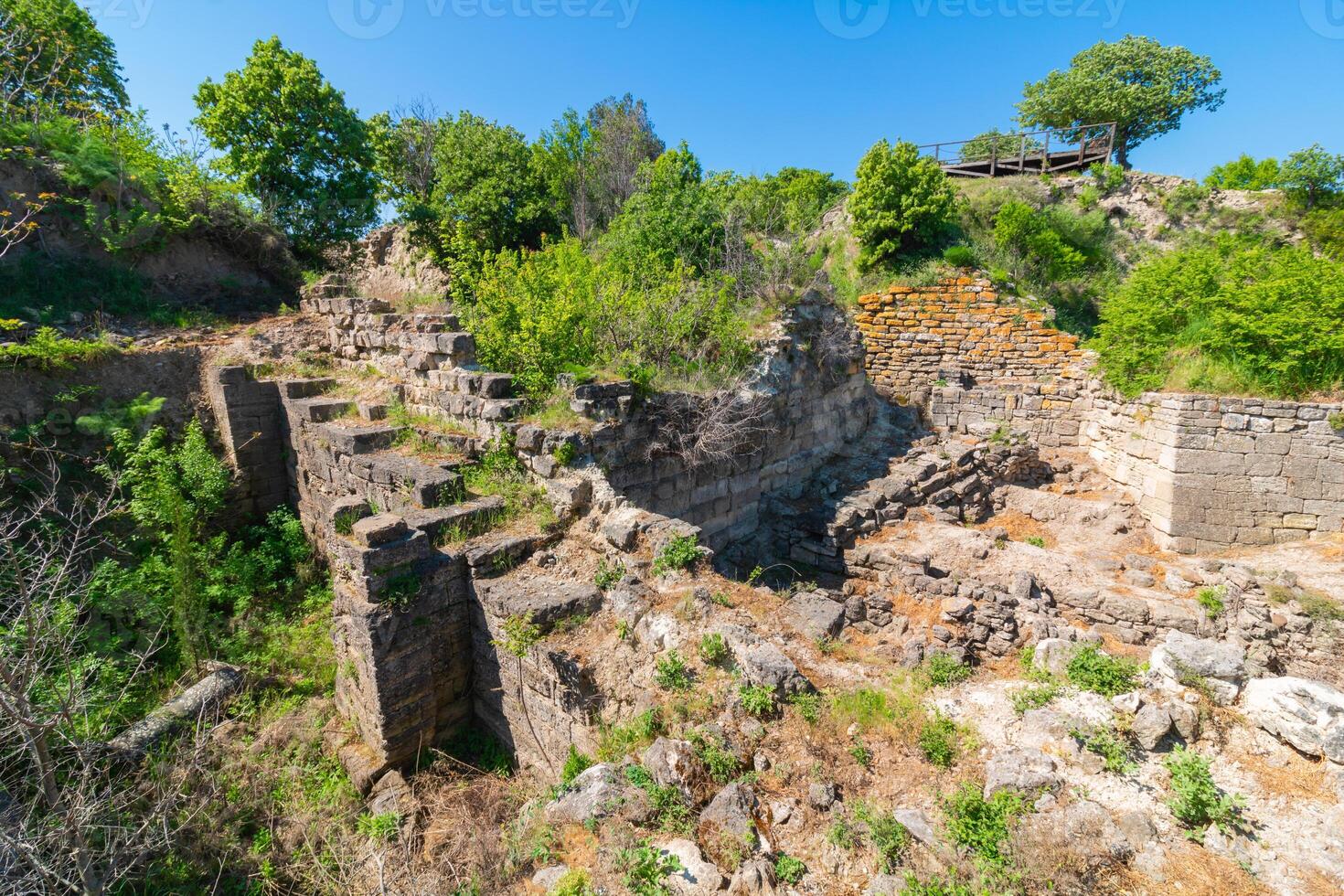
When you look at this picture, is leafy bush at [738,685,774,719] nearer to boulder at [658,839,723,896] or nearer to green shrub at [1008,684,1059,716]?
boulder at [658,839,723,896]

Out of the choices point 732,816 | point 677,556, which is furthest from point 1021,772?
point 677,556

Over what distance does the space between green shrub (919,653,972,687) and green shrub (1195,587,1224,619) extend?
3885mm

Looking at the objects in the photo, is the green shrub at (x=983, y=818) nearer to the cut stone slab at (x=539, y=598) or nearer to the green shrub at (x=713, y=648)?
the green shrub at (x=713, y=648)

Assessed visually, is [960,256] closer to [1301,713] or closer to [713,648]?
[1301,713]

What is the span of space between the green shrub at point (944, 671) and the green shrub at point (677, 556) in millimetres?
2169

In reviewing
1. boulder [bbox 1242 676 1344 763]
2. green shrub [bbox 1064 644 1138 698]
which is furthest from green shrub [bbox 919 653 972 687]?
boulder [bbox 1242 676 1344 763]

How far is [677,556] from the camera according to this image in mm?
5027

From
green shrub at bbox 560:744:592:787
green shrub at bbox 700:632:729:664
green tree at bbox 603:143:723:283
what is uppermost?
green tree at bbox 603:143:723:283

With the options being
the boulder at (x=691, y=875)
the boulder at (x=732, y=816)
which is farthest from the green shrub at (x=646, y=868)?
the boulder at (x=732, y=816)

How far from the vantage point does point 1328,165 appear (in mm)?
14672

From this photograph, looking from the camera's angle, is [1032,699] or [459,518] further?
[459,518]

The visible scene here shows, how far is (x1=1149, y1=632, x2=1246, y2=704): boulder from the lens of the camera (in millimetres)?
3869

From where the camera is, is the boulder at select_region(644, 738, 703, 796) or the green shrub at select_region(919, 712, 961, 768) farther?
the green shrub at select_region(919, 712, 961, 768)

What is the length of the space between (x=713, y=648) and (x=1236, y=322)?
9.41m
